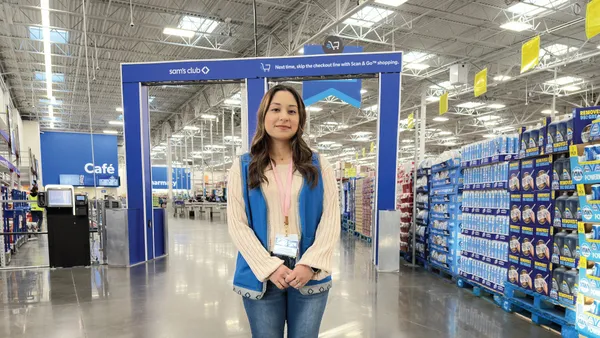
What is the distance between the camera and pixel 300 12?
33.4 feet

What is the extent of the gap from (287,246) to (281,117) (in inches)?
18.7

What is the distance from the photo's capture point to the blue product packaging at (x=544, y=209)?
3.25 metres

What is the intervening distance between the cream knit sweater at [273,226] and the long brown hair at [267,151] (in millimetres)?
31

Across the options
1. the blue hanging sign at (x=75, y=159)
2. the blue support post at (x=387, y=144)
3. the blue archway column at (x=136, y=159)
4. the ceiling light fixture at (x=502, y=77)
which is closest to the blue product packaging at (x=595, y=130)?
the blue support post at (x=387, y=144)

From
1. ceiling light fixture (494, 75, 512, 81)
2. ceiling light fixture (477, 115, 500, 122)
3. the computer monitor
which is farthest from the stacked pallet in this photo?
ceiling light fixture (477, 115, 500, 122)

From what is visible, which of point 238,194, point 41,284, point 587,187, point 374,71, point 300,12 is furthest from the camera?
point 300,12

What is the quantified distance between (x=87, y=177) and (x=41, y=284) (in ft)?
35.4

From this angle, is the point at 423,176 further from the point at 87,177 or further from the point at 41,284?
the point at 87,177

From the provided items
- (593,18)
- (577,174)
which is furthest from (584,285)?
(593,18)

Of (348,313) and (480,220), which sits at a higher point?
(480,220)

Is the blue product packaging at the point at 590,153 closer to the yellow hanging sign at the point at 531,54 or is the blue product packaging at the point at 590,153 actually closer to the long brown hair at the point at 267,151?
the long brown hair at the point at 267,151

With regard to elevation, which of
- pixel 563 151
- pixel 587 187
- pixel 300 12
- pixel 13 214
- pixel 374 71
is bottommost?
pixel 13 214

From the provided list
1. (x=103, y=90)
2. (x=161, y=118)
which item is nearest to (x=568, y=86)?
(x=103, y=90)

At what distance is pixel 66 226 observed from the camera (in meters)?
6.00
